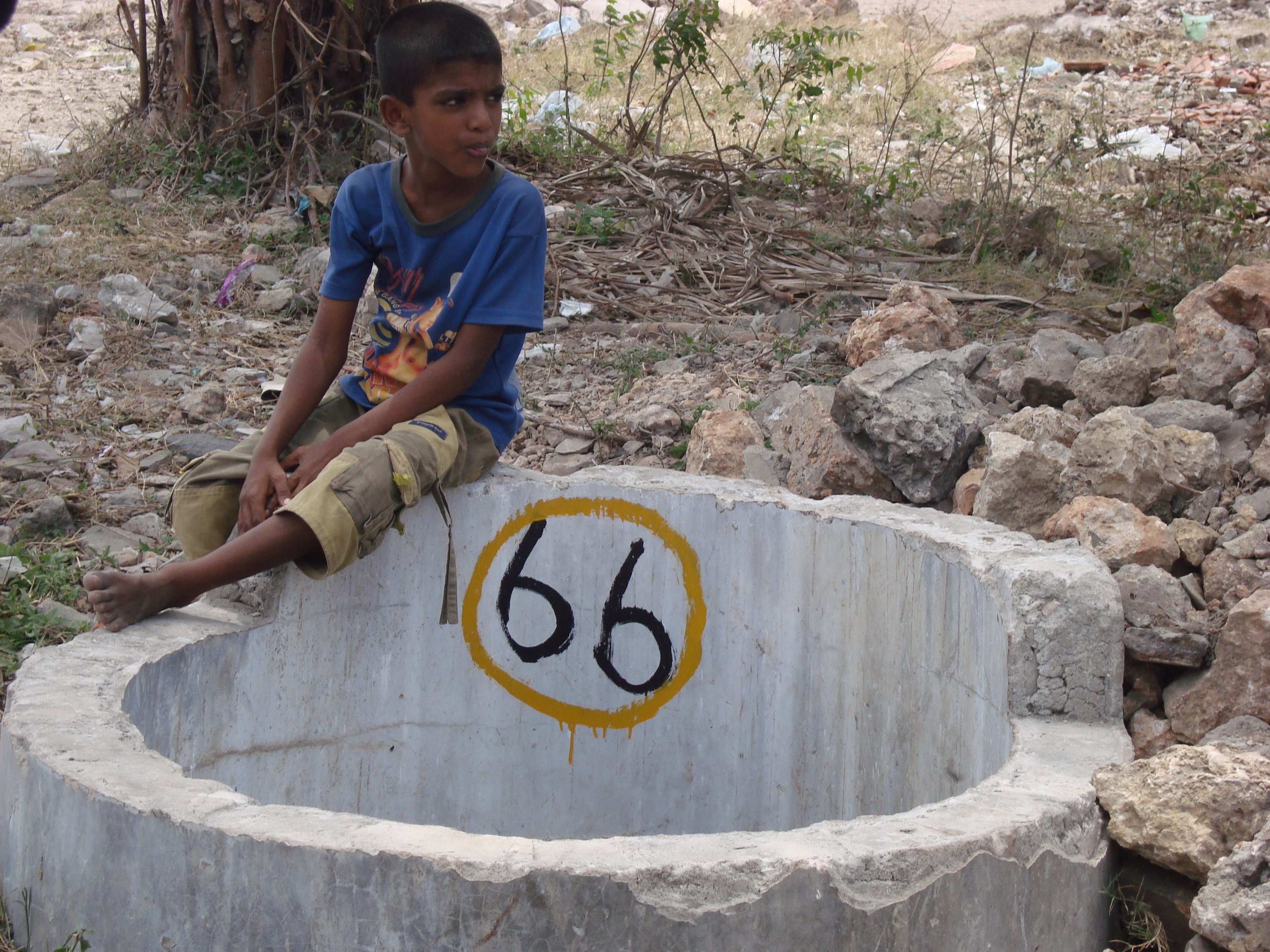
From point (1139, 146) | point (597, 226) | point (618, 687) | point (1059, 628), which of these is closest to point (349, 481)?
point (618, 687)

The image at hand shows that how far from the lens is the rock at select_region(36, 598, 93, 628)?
2854 mm

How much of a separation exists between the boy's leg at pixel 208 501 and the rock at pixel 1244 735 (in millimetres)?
1873

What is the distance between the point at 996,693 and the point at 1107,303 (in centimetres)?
318

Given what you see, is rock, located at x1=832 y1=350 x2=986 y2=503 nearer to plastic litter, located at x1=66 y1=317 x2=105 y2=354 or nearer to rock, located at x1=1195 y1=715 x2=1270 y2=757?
rock, located at x1=1195 y1=715 x2=1270 y2=757

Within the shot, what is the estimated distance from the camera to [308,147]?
589cm

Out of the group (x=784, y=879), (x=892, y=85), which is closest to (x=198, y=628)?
(x=784, y=879)

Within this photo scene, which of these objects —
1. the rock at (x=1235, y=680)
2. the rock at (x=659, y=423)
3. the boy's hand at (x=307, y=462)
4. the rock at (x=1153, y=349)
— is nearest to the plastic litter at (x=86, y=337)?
the rock at (x=659, y=423)

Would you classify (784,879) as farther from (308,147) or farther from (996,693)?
(308,147)

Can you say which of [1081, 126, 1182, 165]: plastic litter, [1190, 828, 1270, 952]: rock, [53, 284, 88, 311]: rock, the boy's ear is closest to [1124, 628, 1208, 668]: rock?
[1190, 828, 1270, 952]: rock

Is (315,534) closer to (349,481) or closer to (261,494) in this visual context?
(349,481)

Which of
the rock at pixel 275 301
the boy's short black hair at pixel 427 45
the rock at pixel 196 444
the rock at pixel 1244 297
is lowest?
the rock at pixel 196 444

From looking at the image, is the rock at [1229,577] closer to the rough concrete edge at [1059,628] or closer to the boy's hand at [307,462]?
the rough concrete edge at [1059,628]

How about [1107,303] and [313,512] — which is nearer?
[313,512]

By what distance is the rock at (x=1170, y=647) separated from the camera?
7.04ft
